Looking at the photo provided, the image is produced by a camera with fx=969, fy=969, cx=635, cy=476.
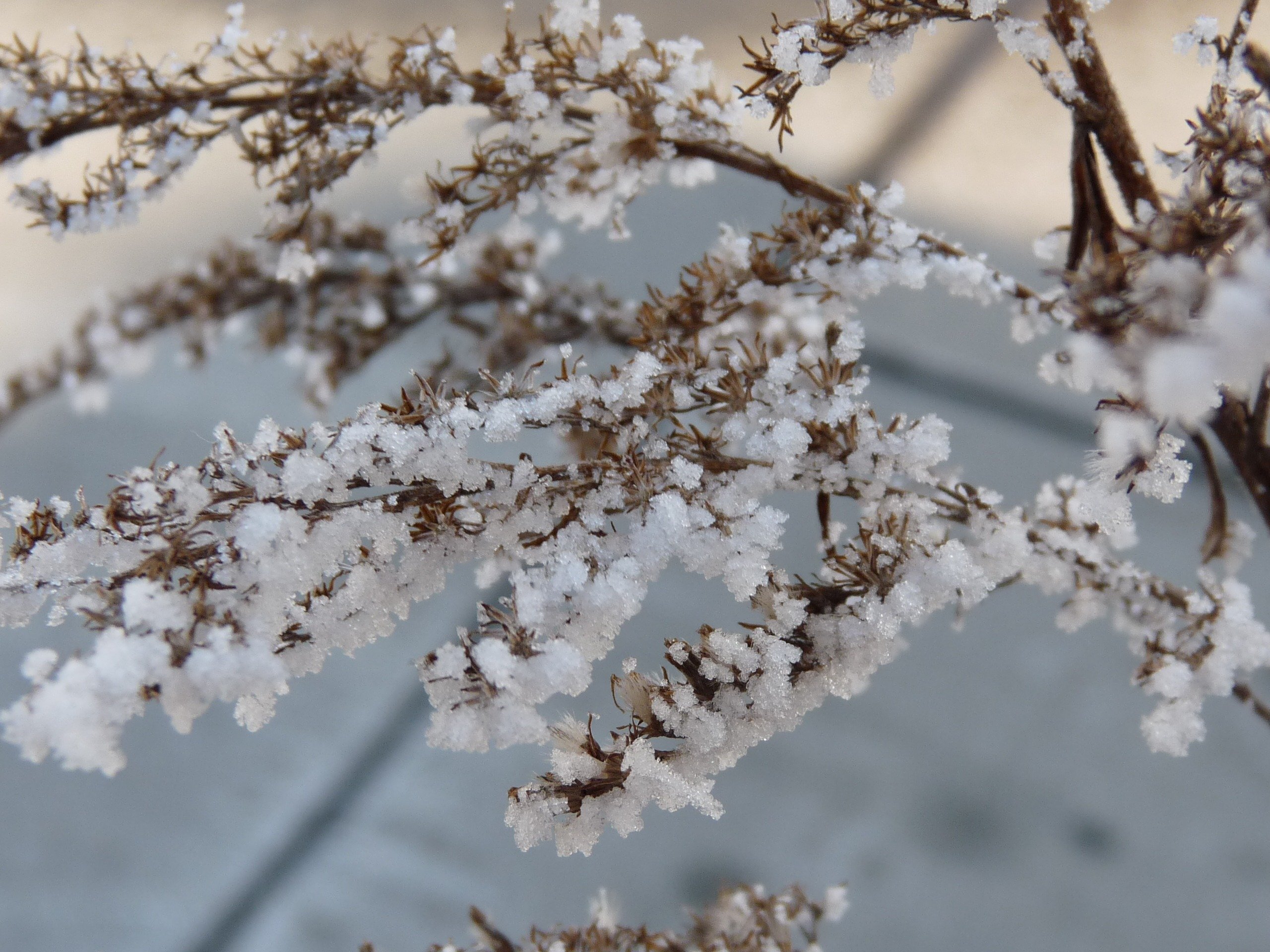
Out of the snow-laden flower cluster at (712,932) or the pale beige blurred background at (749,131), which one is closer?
the snow-laden flower cluster at (712,932)

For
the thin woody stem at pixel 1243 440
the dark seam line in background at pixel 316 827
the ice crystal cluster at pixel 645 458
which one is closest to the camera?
the ice crystal cluster at pixel 645 458

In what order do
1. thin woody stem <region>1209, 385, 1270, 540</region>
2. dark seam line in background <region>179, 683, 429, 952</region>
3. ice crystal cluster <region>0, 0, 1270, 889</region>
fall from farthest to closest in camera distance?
dark seam line in background <region>179, 683, 429, 952</region> → thin woody stem <region>1209, 385, 1270, 540</region> → ice crystal cluster <region>0, 0, 1270, 889</region>

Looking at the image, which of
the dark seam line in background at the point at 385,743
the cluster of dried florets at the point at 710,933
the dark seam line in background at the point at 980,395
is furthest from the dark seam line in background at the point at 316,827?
the dark seam line in background at the point at 980,395

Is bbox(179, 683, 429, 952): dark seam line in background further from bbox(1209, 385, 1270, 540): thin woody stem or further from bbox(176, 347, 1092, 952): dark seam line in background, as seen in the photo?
bbox(1209, 385, 1270, 540): thin woody stem

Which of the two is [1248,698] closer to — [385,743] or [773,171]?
[773,171]

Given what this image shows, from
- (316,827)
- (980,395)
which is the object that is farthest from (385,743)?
(980,395)

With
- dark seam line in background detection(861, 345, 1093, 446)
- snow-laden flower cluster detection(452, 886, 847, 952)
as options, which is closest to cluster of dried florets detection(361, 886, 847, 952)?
snow-laden flower cluster detection(452, 886, 847, 952)

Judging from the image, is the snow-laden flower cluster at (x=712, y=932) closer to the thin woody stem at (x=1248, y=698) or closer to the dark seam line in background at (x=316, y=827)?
the thin woody stem at (x=1248, y=698)
